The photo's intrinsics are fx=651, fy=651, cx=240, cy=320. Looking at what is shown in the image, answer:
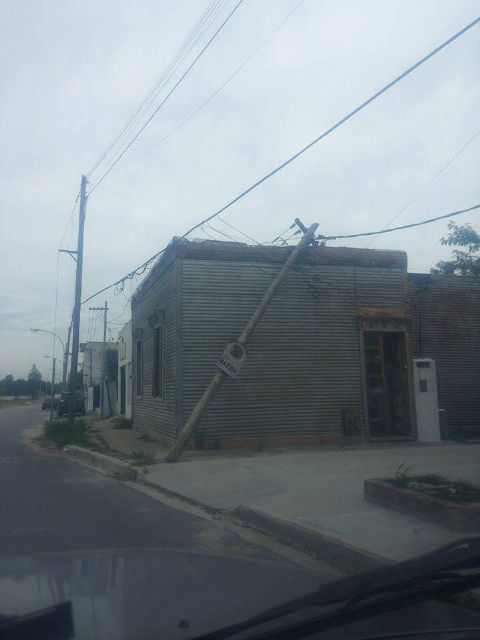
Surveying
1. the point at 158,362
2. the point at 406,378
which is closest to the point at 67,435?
the point at 158,362

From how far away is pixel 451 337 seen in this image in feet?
60.4

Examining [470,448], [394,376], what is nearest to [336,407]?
[394,376]

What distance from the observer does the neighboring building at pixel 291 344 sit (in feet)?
51.7

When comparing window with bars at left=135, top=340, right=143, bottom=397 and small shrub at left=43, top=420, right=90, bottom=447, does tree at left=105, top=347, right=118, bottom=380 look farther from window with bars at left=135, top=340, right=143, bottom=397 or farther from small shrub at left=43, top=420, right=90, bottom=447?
small shrub at left=43, top=420, right=90, bottom=447

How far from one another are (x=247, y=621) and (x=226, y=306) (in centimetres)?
1338

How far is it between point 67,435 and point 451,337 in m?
11.7

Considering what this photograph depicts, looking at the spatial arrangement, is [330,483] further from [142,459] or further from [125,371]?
[125,371]

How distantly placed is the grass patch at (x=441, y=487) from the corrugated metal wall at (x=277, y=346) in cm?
721

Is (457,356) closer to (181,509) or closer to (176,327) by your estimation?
(176,327)

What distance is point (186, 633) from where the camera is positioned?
9.18 ft

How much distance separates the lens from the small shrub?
61.5 feet

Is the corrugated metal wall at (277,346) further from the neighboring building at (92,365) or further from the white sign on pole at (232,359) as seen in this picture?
the neighboring building at (92,365)

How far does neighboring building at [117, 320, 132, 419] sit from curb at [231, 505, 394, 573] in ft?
65.8

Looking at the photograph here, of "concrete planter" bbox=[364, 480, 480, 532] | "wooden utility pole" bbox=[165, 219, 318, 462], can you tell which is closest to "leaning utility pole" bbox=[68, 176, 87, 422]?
"wooden utility pole" bbox=[165, 219, 318, 462]
